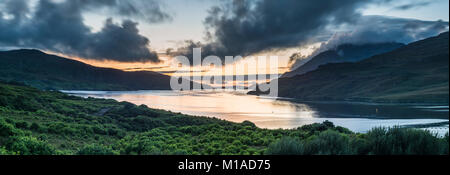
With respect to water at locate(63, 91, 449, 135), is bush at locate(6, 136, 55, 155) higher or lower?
higher

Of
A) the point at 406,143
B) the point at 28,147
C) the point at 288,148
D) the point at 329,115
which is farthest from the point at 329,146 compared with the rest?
the point at 329,115

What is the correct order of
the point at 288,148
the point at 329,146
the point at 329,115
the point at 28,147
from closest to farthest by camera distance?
the point at 288,148
the point at 329,146
the point at 28,147
the point at 329,115

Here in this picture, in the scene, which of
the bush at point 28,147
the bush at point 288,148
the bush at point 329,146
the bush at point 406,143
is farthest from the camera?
the bush at point 28,147

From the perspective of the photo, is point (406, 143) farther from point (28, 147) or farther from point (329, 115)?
point (329, 115)

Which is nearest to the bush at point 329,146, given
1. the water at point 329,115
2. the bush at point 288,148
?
the bush at point 288,148

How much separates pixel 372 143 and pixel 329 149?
1598 mm

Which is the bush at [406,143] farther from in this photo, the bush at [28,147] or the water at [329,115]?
the water at [329,115]

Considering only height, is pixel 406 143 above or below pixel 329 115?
above

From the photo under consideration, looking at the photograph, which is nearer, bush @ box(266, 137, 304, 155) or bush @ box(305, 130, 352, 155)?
bush @ box(266, 137, 304, 155)

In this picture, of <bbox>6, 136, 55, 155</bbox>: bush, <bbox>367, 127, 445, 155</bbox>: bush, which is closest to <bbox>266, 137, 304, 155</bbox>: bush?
<bbox>367, 127, 445, 155</bbox>: bush

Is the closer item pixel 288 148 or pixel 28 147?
pixel 288 148

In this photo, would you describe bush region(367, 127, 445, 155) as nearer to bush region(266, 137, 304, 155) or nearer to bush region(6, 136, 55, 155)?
bush region(266, 137, 304, 155)
